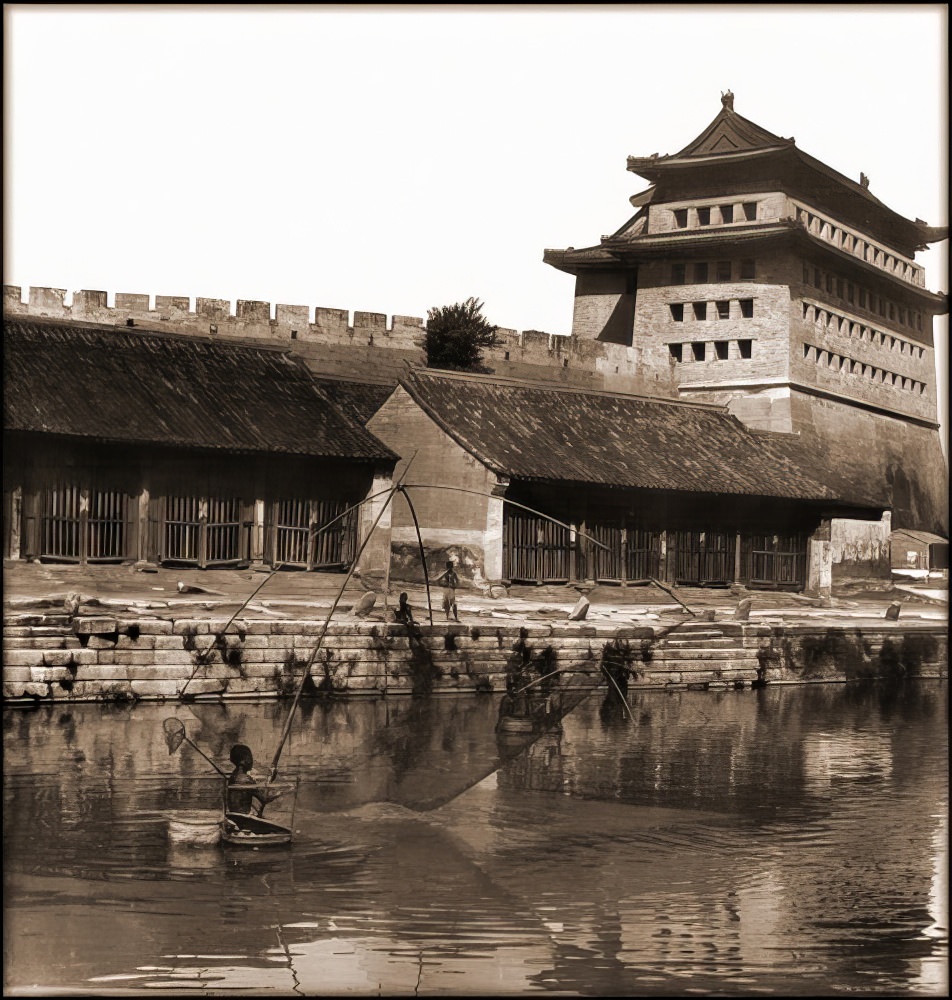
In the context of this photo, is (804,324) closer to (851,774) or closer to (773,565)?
(773,565)

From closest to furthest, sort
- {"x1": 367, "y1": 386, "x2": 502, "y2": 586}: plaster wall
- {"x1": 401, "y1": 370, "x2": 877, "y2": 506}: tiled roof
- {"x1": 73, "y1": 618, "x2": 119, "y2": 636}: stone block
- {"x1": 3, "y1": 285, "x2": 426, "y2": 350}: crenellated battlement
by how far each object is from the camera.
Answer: {"x1": 73, "y1": 618, "x2": 119, "y2": 636}: stone block → {"x1": 367, "y1": 386, "x2": 502, "y2": 586}: plaster wall → {"x1": 401, "y1": 370, "x2": 877, "y2": 506}: tiled roof → {"x1": 3, "y1": 285, "x2": 426, "y2": 350}: crenellated battlement

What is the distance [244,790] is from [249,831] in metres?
0.34

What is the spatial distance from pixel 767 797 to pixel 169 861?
6.95 metres

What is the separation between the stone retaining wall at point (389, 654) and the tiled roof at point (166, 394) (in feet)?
23.1

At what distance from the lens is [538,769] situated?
17.5 m

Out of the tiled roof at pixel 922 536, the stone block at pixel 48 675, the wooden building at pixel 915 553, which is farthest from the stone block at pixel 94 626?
the tiled roof at pixel 922 536

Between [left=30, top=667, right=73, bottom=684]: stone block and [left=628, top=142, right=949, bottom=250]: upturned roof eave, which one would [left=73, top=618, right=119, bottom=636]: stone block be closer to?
[left=30, top=667, right=73, bottom=684]: stone block

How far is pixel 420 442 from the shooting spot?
102 feet

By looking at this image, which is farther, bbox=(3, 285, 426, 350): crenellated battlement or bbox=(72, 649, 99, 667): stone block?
bbox=(3, 285, 426, 350): crenellated battlement

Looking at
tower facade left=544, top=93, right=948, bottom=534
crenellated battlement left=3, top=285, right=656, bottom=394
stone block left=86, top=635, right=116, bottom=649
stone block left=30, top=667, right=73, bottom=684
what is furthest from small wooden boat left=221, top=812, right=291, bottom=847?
tower facade left=544, top=93, right=948, bottom=534

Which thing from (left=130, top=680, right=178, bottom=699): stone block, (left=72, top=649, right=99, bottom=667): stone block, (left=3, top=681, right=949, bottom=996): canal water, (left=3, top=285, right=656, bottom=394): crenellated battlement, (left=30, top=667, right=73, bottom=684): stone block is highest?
(left=3, top=285, right=656, bottom=394): crenellated battlement

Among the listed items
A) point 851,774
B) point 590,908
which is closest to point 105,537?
point 851,774

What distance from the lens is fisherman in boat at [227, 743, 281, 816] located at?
40.3 feet

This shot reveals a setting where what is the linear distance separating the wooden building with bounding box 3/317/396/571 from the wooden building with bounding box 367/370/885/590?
1280 mm
